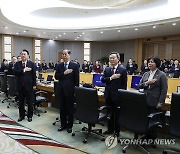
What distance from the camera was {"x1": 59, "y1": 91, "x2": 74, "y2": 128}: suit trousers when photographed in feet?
12.4

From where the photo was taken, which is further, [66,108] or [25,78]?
[25,78]

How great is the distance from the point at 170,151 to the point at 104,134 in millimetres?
1179

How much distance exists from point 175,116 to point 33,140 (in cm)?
228

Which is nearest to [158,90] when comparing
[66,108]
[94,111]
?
[94,111]

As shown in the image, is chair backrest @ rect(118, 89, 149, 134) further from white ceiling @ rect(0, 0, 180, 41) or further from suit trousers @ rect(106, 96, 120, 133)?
white ceiling @ rect(0, 0, 180, 41)

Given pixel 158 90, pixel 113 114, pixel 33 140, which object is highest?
pixel 158 90

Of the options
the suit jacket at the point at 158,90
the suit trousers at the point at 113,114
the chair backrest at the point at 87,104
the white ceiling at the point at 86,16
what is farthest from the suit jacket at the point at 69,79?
the white ceiling at the point at 86,16

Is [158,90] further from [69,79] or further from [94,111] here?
[69,79]

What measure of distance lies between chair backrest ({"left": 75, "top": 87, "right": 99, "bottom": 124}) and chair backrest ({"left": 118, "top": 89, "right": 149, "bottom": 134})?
1.38 ft

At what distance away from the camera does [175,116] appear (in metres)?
2.56

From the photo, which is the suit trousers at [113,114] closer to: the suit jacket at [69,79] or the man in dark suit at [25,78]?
the suit jacket at [69,79]

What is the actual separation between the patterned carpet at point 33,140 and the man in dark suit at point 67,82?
0.52 meters

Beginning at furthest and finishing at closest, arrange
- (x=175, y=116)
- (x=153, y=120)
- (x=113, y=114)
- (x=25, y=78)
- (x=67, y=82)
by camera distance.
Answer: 1. (x=25, y=78)
2. (x=67, y=82)
3. (x=113, y=114)
4. (x=153, y=120)
5. (x=175, y=116)

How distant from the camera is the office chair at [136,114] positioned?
8.63 feet
